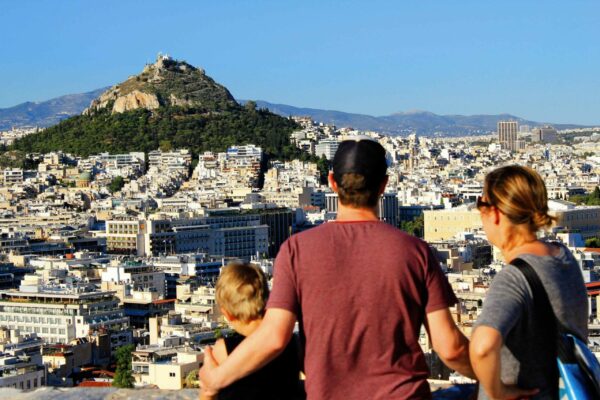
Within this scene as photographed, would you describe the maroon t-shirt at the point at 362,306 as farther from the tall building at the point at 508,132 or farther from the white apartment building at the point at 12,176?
the tall building at the point at 508,132

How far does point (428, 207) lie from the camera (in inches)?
2511

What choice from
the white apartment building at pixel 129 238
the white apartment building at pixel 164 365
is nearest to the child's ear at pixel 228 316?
the white apartment building at pixel 164 365

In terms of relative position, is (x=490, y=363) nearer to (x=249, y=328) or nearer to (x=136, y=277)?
(x=249, y=328)

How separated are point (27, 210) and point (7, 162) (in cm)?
2317

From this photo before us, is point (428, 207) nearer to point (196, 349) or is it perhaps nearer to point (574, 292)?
point (196, 349)

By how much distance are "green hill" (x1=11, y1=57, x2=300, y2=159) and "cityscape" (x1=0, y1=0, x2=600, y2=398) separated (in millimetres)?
124

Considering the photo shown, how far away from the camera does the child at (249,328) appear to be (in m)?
3.67

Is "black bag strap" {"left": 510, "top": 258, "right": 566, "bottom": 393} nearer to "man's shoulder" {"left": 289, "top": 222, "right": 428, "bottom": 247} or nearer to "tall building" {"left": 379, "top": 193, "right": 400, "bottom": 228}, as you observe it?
"man's shoulder" {"left": 289, "top": 222, "right": 428, "bottom": 247}

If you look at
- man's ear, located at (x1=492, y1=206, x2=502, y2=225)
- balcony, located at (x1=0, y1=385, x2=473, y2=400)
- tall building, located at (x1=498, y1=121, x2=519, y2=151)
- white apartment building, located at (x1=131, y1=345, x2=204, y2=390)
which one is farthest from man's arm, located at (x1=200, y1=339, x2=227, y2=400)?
tall building, located at (x1=498, y1=121, x2=519, y2=151)

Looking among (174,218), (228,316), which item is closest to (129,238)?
(174,218)

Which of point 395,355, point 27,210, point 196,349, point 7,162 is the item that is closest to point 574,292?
point 395,355

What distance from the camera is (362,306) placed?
137 inches

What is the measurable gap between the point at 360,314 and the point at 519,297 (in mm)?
379

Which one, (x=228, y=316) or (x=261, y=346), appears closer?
(x=261, y=346)
